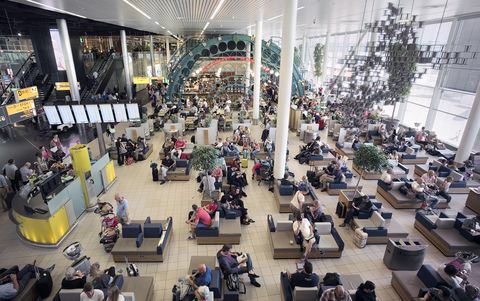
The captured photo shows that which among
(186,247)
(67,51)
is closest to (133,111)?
(67,51)

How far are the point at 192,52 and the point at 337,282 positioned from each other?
63.6ft

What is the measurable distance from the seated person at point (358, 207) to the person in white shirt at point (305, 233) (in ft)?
7.36

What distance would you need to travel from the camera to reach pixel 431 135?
52.2 ft

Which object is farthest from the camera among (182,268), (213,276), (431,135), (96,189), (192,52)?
(192,52)

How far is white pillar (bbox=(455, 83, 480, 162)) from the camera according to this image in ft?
39.7

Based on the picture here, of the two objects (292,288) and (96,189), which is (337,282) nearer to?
(292,288)

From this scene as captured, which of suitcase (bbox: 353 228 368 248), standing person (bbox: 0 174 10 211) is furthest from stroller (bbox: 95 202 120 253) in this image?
suitcase (bbox: 353 228 368 248)

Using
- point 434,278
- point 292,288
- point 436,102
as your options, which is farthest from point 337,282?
point 436,102

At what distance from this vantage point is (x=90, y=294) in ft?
17.5

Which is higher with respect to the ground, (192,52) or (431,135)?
(192,52)

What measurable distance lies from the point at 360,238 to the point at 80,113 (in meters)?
12.9

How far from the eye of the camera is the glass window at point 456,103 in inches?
584

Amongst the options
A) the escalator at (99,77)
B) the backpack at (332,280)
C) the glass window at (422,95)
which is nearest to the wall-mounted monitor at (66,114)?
the escalator at (99,77)

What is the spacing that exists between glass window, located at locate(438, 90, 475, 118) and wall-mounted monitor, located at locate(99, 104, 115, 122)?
18.1m
